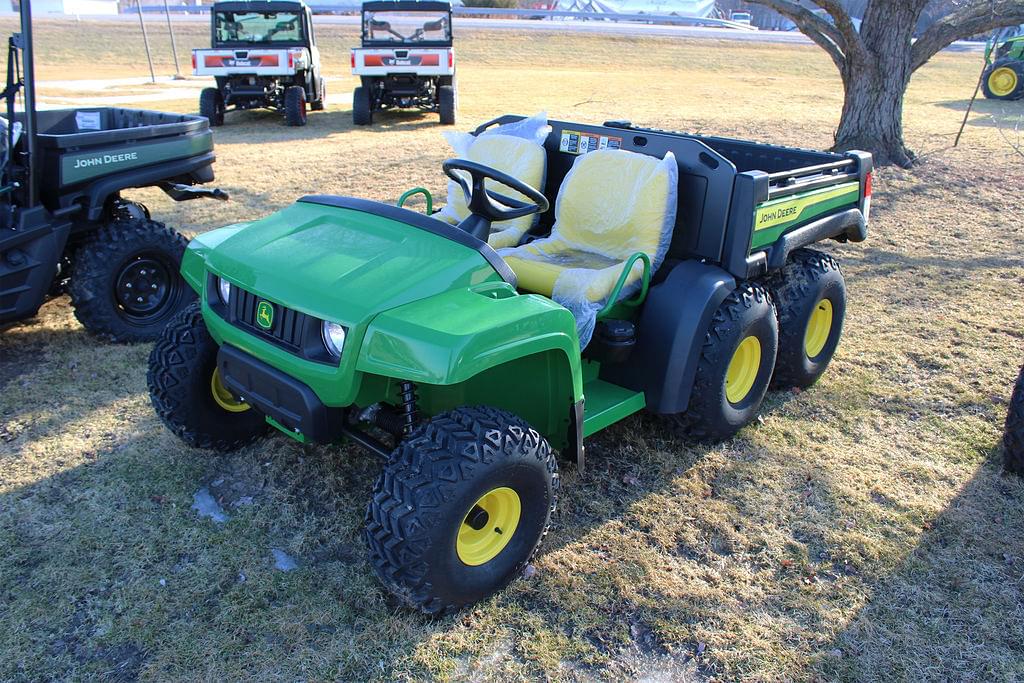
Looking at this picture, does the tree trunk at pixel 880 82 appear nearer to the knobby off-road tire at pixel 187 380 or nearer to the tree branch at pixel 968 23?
the tree branch at pixel 968 23

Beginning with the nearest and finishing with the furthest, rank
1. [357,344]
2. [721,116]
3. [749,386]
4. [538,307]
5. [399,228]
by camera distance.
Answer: [357,344], [538,307], [399,228], [749,386], [721,116]

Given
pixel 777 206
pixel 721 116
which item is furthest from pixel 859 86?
pixel 777 206

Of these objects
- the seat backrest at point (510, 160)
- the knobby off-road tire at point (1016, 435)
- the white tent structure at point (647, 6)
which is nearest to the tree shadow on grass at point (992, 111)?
the knobby off-road tire at point (1016, 435)

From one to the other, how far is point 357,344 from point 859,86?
8.86 metres

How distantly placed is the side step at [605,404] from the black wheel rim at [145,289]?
2823 millimetres

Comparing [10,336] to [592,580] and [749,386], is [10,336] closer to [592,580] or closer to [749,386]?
[592,580]

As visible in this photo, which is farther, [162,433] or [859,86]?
[859,86]

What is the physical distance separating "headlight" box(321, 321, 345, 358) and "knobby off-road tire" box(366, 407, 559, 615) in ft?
1.18

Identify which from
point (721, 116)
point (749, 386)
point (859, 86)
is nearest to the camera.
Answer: point (749, 386)

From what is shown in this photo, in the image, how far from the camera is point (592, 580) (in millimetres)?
2803

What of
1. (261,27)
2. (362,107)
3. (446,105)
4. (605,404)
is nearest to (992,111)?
(446,105)

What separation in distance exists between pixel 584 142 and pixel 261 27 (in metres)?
11.2

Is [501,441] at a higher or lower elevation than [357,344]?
lower

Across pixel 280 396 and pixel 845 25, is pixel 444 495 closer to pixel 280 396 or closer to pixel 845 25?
pixel 280 396
